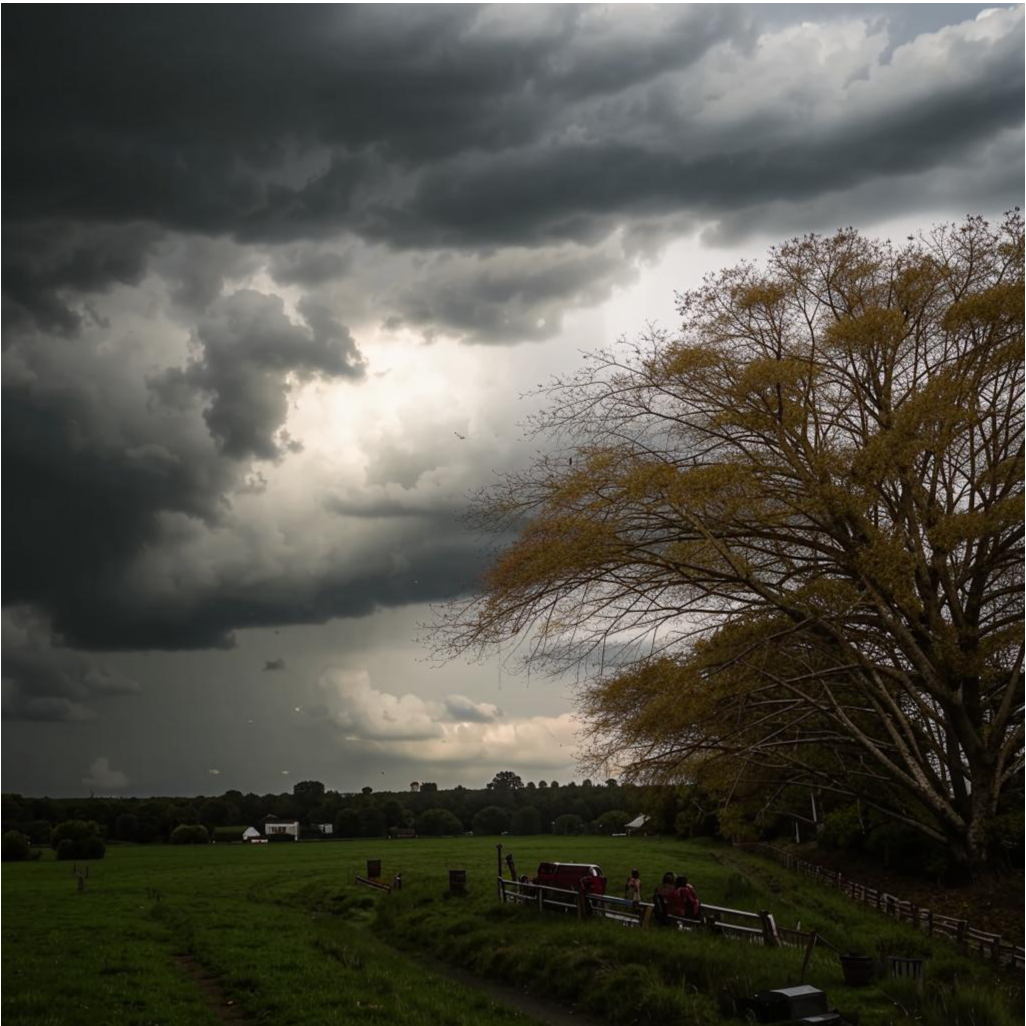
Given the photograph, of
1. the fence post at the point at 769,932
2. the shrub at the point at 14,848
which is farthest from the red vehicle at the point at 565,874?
the shrub at the point at 14,848

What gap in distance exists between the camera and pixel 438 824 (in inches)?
3460

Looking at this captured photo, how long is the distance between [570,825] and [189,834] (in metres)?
33.4

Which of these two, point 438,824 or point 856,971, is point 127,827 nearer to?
point 438,824

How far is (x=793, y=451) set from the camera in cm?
1892

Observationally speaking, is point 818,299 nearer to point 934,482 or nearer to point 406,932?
point 934,482

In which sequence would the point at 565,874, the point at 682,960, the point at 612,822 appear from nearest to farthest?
the point at 682,960
the point at 565,874
the point at 612,822

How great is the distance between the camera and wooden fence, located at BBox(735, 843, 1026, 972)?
58.3 ft

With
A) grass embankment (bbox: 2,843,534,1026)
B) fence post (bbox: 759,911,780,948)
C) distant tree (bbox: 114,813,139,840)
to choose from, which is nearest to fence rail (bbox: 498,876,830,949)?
fence post (bbox: 759,911,780,948)

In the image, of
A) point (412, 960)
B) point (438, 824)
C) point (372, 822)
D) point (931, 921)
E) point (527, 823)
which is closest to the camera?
point (931, 921)

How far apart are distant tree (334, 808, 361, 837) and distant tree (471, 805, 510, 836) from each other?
33.3ft

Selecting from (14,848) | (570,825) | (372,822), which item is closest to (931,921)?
(570,825)

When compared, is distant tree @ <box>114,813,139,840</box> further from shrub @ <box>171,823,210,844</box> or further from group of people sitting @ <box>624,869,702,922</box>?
group of people sitting @ <box>624,869,702,922</box>

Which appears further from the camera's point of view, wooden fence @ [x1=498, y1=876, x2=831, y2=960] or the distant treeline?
→ the distant treeline

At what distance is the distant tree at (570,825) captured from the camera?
84000 millimetres
